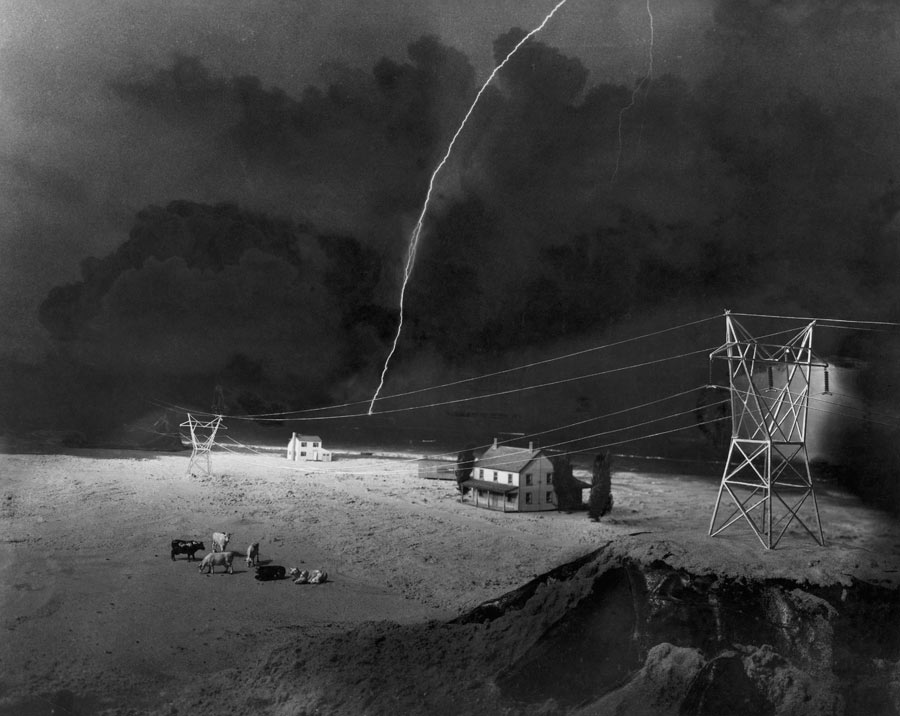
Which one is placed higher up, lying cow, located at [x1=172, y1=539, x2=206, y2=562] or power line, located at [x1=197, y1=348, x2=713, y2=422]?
power line, located at [x1=197, y1=348, x2=713, y2=422]

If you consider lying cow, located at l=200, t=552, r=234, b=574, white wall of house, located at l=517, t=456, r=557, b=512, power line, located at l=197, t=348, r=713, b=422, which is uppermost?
power line, located at l=197, t=348, r=713, b=422

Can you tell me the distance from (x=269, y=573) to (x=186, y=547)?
0.49 metres

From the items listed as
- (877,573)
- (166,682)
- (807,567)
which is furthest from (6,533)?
(877,573)

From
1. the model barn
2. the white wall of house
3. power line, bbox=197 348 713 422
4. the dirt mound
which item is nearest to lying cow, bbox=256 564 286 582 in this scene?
the dirt mound

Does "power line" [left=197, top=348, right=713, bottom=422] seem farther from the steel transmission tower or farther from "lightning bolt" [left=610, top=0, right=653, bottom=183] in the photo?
"lightning bolt" [left=610, top=0, right=653, bottom=183]

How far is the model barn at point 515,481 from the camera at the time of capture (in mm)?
3715

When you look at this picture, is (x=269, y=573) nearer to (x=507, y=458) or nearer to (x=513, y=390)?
(x=507, y=458)

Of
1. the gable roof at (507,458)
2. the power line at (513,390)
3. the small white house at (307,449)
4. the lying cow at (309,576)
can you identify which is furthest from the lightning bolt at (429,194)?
the lying cow at (309,576)

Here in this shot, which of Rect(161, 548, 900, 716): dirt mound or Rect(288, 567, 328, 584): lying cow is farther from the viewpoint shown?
Rect(288, 567, 328, 584): lying cow

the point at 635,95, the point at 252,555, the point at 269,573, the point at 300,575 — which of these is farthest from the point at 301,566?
the point at 635,95

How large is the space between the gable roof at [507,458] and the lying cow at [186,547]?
1581 mm

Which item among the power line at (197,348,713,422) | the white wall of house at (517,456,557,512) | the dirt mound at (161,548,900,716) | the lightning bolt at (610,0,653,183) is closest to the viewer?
the dirt mound at (161,548,900,716)

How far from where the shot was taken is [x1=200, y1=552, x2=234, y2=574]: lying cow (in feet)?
12.4

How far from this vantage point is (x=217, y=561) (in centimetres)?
378
